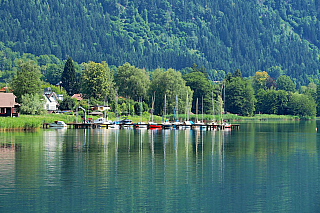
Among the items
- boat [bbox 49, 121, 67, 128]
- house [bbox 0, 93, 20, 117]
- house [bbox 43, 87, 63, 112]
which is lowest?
boat [bbox 49, 121, 67, 128]

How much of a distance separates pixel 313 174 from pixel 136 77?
425ft

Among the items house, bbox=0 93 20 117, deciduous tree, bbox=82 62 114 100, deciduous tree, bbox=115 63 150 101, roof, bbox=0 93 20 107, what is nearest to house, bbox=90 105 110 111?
deciduous tree, bbox=82 62 114 100

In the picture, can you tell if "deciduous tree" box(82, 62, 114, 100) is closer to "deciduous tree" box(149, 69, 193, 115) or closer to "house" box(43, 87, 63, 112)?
"house" box(43, 87, 63, 112)

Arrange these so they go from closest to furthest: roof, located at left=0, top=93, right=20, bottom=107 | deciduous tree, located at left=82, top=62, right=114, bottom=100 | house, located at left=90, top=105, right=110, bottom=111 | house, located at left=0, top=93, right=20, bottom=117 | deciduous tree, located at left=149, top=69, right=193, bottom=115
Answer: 1. house, located at left=0, top=93, right=20, bottom=117
2. roof, located at left=0, top=93, right=20, bottom=107
3. deciduous tree, located at left=149, top=69, right=193, bottom=115
4. house, located at left=90, top=105, right=110, bottom=111
5. deciduous tree, located at left=82, top=62, right=114, bottom=100

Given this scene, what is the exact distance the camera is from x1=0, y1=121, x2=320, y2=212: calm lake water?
3275 cm

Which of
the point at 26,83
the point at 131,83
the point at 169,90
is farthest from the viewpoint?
the point at 131,83

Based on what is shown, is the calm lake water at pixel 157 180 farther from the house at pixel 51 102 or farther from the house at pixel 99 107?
the house at pixel 51 102

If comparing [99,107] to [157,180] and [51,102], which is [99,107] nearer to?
[51,102]

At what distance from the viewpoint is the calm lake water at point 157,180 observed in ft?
107

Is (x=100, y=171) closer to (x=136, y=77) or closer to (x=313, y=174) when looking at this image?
(x=313, y=174)

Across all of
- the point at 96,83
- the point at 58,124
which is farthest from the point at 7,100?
the point at 96,83

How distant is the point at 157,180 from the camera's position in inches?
1597

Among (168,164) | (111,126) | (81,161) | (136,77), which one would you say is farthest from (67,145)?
(136,77)

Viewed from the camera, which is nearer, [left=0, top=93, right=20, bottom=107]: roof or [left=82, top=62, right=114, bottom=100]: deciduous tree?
[left=0, top=93, right=20, bottom=107]: roof
